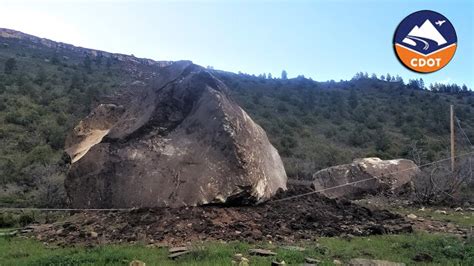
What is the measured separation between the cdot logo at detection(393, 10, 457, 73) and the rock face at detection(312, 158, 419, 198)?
10005 millimetres

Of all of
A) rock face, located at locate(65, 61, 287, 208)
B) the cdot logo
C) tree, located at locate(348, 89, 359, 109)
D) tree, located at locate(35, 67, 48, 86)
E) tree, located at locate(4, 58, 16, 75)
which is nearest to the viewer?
the cdot logo

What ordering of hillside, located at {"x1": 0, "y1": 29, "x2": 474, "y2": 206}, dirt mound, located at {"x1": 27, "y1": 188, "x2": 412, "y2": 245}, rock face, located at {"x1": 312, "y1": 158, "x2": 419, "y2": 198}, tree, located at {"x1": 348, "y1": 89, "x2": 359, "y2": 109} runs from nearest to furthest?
dirt mound, located at {"x1": 27, "y1": 188, "x2": 412, "y2": 245}, rock face, located at {"x1": 312, "y1": 158, "x2": 419, "y2": 198}, hillside, located at {"x1": 0, "y1": 29, "x2": 474, "y2": 206}, tree, located at {"x1": 348, "y1": 89, "x2": 359, "y2": 109}

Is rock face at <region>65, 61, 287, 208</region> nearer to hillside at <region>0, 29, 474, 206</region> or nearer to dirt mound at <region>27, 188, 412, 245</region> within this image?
dirt mound at <region>27, 188, 412, 245</region>

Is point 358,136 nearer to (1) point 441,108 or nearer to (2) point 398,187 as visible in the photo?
(1) point 441,108

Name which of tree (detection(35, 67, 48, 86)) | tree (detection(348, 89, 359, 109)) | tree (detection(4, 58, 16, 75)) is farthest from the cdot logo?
tree (detection(348, 89, 359, 109))

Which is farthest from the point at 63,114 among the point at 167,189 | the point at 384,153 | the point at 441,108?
the point at 441,108

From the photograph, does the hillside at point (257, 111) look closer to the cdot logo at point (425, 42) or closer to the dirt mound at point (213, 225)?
the dirt mound at point (213, 225)

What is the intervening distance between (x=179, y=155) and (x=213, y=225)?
1.73 m

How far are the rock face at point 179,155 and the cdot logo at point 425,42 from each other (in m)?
3.84

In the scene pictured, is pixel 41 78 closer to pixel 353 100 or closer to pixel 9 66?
pixel 9 66

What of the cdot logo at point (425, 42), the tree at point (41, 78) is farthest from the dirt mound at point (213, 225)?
the tree at point (41, 78)

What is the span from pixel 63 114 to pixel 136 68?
16.9 m

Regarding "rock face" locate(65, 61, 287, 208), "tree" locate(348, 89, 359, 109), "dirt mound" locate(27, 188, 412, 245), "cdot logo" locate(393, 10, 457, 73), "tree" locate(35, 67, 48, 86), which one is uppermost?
"tree" locate(348, 89, 359, 109)

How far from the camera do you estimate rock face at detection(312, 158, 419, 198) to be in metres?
16.3
